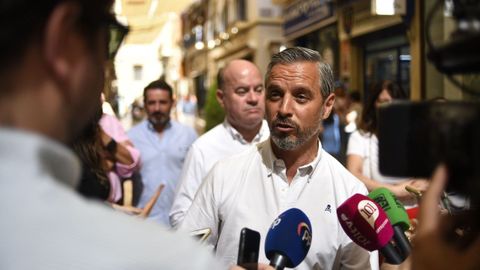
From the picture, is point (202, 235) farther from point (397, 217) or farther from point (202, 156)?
point (202, 156)

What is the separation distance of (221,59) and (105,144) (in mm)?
23502

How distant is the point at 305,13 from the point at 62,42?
15.7 meters

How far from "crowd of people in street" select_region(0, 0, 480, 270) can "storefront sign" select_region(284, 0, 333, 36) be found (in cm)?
748

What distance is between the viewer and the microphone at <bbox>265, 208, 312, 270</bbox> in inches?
79.2

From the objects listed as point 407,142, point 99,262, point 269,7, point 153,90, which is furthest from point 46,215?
point 269,7

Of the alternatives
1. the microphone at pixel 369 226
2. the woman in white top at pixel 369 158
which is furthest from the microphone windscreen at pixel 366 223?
the woman in white top at pixel 369 158

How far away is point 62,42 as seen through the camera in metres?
1.12

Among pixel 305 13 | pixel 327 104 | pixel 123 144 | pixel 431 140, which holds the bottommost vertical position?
pixel 123 144

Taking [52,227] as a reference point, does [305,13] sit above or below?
above

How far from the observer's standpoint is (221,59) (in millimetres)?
28250

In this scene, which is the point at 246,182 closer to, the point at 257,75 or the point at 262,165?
the point at 262,165

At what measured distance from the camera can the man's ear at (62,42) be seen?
110cm

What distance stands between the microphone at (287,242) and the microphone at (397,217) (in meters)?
0.34

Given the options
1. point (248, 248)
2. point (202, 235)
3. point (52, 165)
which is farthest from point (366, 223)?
point (52, 165)
